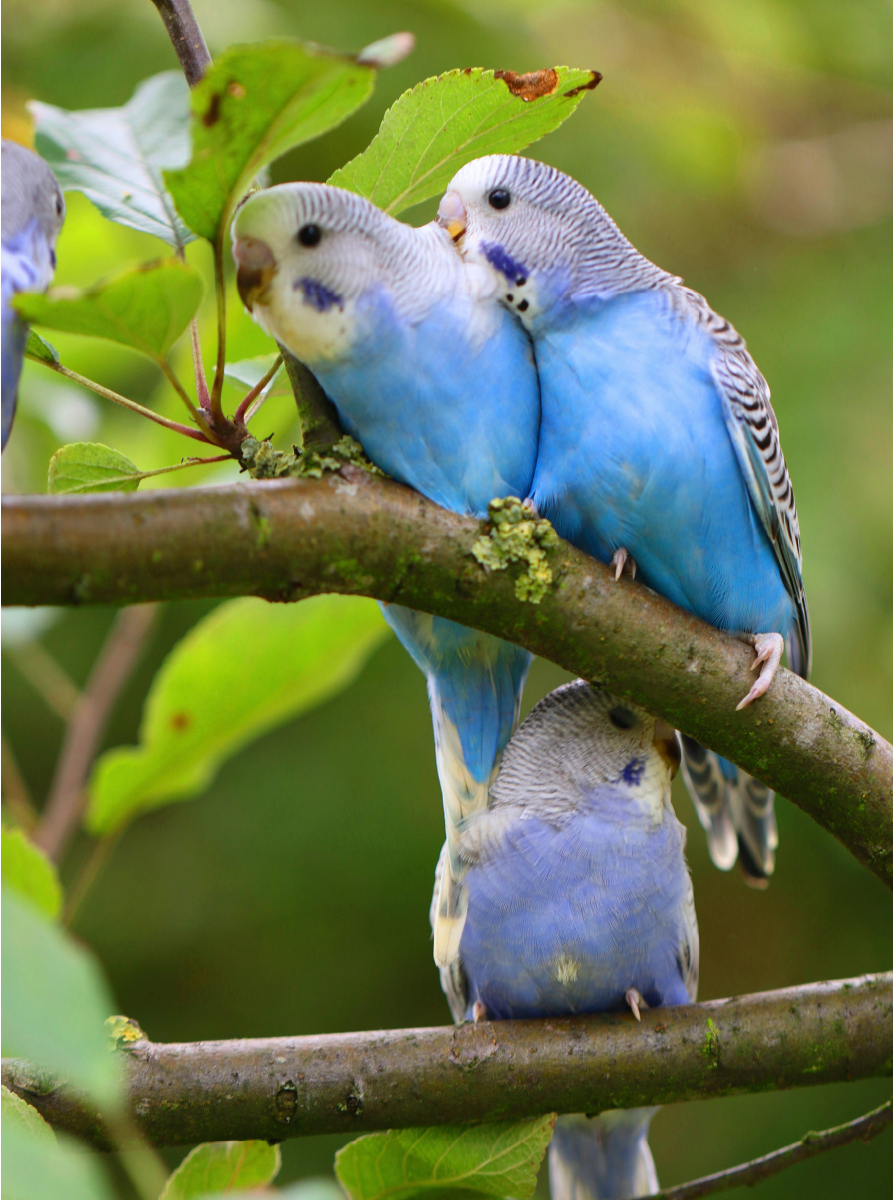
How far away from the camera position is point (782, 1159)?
1343mm

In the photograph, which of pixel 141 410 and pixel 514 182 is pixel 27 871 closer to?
pixel 141 410

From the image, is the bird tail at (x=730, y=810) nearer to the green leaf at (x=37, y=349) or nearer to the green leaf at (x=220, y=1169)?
the green leaf at (x=220, y=1169)

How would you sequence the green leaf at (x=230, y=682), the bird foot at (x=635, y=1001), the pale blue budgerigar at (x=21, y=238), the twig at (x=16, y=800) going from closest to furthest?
the pale blue budgerigar at (x=21, y=238), the bird foot at (x=635, y=1001), the green leaf at (x=230, y=682), the twig at (x=16, y=800)

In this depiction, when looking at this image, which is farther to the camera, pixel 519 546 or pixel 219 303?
pixel 519 546

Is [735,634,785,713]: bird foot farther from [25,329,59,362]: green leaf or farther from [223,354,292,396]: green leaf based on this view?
[25,329,59,362]: green leaf

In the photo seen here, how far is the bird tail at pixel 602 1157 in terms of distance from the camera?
1531mm

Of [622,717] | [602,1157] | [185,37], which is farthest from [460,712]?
[185,37]

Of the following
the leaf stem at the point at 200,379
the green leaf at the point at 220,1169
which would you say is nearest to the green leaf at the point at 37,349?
the leaf stem at the point at 200,379

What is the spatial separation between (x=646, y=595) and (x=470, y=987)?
63 centimetres

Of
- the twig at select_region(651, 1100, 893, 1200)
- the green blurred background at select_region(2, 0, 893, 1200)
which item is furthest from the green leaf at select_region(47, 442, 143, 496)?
the green blurred background at select_region(2, 0, 893, 1200)

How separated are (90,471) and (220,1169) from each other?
2.67ft

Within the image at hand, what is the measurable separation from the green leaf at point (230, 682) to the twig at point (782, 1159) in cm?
94

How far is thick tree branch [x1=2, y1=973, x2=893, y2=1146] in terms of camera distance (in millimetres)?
1197

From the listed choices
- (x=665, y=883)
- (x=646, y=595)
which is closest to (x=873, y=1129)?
(x=665, y=883)
